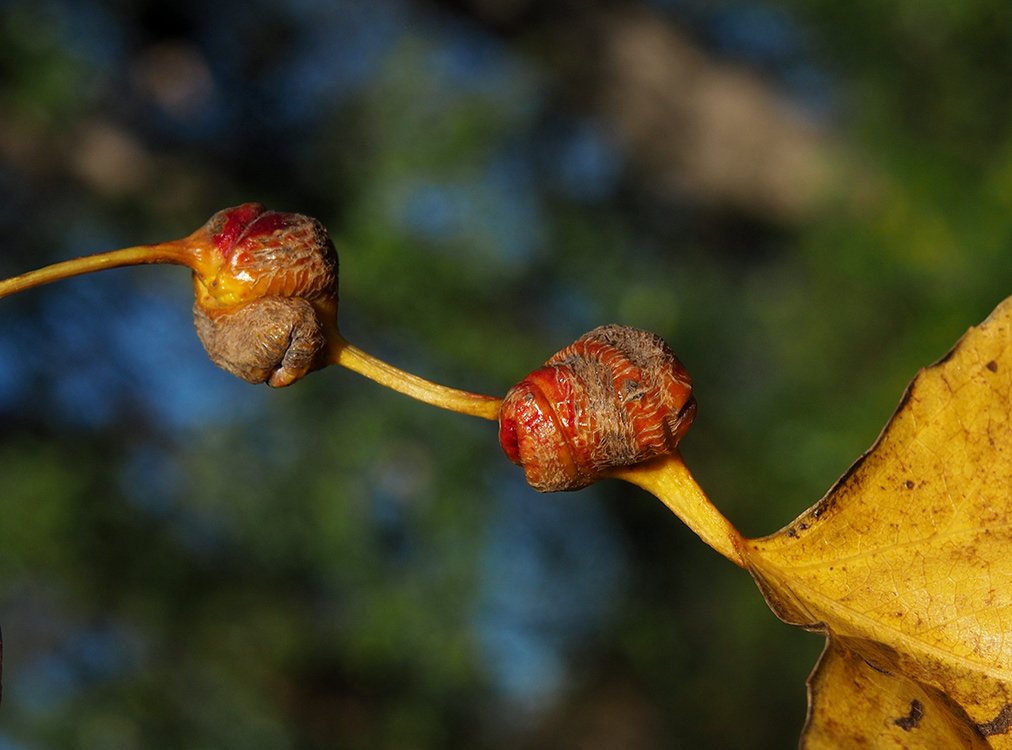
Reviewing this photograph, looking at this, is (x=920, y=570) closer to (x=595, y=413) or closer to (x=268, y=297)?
(x=595, y=413)

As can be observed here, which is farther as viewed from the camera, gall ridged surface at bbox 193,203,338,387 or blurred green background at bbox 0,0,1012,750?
blurred green background at bbox 0,0,1012,750

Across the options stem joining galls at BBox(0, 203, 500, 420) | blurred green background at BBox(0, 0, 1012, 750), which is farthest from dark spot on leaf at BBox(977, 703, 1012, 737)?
blurred green background at BBox(0, 0, 1012, 750)

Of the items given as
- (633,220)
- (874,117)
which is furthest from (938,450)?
(633,220)

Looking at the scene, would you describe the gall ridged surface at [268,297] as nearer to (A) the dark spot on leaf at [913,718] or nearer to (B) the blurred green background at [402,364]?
(A) the dark spot on leaf at [913,718]

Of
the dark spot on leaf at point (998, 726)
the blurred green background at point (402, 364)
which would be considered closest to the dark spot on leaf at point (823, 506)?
the dark spot on leaf at point (998, 726)

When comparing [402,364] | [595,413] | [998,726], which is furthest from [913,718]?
[402,364]

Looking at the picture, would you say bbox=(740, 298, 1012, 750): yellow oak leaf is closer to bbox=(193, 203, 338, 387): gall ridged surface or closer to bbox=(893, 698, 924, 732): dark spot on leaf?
bbox=(893, 698, 924, 732): dark spot on leaf

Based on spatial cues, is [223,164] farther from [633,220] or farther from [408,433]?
[633,220]
